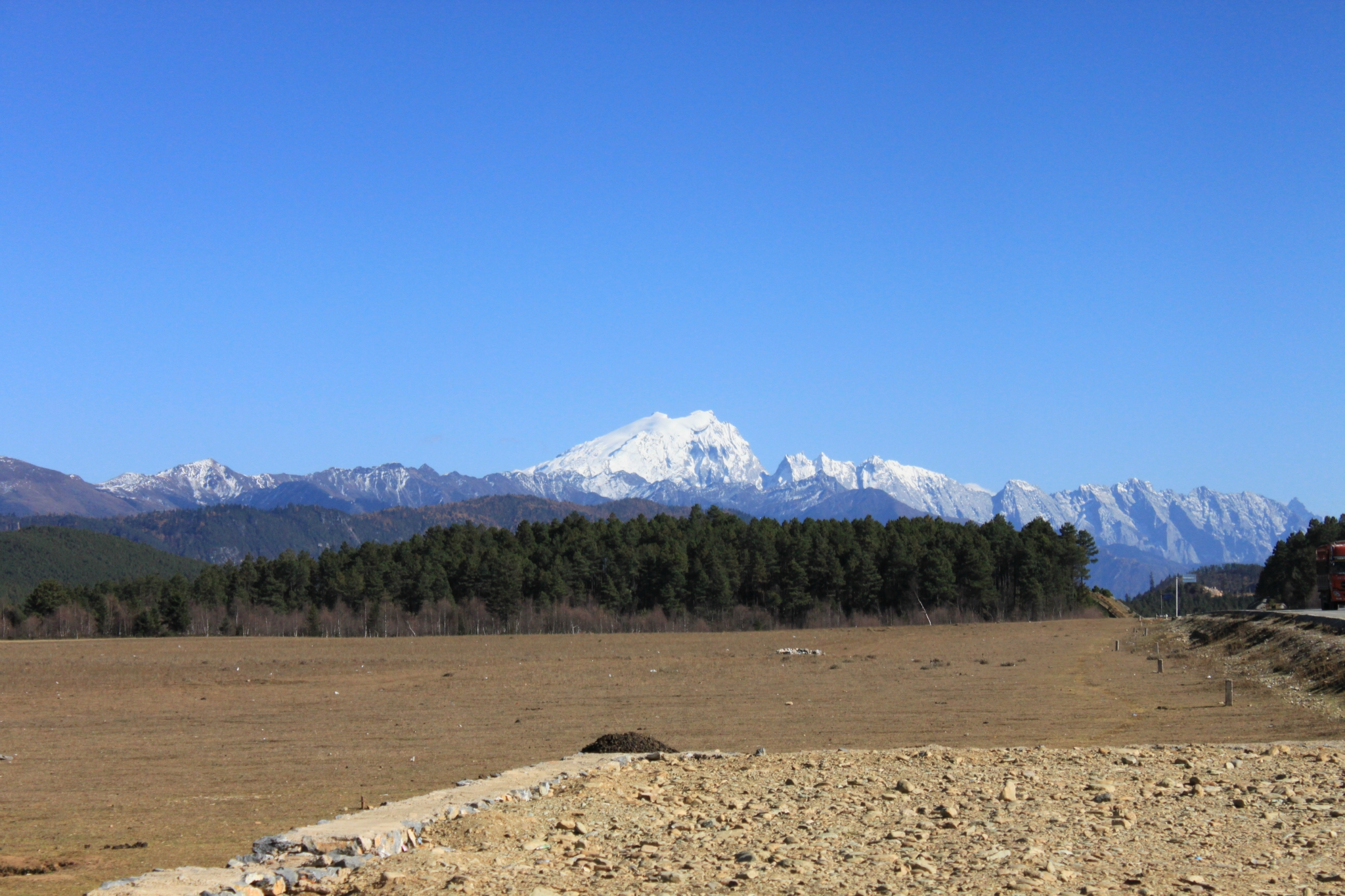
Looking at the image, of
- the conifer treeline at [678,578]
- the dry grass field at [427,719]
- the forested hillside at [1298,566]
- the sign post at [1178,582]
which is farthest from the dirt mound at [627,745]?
the forested hillside at [1298,566]

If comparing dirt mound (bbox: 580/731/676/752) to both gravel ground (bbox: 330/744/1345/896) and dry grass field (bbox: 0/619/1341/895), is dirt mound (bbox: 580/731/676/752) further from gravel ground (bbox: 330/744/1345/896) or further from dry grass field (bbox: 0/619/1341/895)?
dry grass field (bbox: 0/619/1341/895)

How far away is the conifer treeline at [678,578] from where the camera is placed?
113 metres

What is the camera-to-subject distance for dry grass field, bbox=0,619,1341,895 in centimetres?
1969

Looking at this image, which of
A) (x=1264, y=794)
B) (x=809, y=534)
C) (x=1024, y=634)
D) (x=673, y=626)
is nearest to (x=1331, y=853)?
(x=1264, y=794)

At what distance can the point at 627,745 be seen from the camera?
2198 centimetres

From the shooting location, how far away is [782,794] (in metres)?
16.5

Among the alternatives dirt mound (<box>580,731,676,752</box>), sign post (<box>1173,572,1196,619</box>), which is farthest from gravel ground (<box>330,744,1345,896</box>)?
sign post (<box>1173,572,1196,619</box>)

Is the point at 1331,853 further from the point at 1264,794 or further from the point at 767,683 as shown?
the point at 767,683

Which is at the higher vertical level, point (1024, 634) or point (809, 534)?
point (809, 534)

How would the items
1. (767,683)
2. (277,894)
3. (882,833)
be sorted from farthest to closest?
(767,683)
(882,833)
(277,894)

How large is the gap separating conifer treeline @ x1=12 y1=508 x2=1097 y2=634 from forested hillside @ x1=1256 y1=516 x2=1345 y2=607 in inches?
796

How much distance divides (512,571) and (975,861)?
102 meters

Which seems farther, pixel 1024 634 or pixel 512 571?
pixel 512 571

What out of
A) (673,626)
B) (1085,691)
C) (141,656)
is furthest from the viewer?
(673,626)
